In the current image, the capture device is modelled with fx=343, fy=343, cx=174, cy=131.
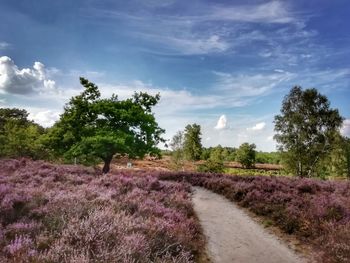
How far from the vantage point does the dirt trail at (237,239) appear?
999 centimetres

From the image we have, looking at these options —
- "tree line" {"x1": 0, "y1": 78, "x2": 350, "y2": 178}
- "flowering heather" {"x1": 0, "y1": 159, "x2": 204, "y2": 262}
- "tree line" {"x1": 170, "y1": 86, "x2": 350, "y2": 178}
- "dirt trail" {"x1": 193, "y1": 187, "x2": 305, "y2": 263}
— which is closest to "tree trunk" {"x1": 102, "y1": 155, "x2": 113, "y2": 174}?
"tree line" {"x1": 0, "y1": 78, "x2": 350, "y2": 178}

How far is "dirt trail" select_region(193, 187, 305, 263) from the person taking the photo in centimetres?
999

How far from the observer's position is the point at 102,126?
2209cm

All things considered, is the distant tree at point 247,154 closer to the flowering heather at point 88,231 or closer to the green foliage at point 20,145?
the green foliage at point 20,145

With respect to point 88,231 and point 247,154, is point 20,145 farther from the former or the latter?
point 247,154

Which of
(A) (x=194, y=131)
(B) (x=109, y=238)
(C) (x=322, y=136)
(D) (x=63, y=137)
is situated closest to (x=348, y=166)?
(C) (x=322, y=136)

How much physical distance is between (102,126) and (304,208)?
13346 millimetres

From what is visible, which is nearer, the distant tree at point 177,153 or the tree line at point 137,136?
the tree line at point 137,136

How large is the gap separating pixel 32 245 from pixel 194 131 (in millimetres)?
64451

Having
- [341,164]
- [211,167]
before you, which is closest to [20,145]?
[211,167]

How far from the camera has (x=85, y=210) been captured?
8516 mm

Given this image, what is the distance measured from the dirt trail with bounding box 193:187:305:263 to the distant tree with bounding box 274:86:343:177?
2978 centimetres

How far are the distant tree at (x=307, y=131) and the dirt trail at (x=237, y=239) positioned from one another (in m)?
29.8

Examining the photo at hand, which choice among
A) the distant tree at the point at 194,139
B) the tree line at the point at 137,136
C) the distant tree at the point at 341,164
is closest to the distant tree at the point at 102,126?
the tree line at the point at 137,136
